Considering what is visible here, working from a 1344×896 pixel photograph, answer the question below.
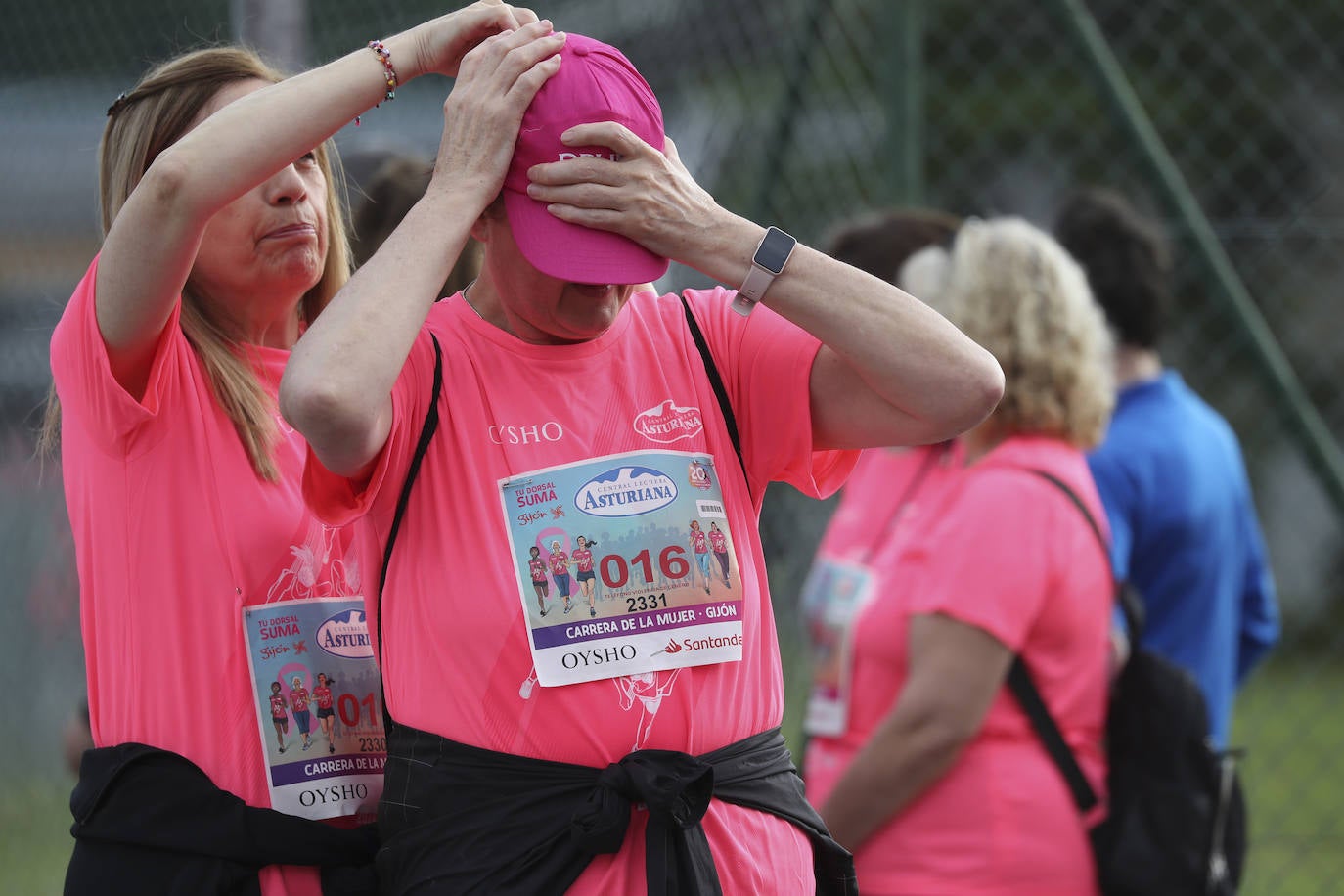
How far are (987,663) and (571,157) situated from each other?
153cm

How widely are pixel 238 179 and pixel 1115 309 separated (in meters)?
2.95

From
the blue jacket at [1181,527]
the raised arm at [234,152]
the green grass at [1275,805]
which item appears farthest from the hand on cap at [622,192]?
the green grass at [1275,805]

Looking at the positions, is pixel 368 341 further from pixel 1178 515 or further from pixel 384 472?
pixel 1178 515

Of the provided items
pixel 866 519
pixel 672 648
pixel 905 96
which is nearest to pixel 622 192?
pixel 672 648

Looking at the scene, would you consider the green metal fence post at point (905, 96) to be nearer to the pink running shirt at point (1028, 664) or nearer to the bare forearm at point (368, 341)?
the pink running shirt at point (1028, 664)

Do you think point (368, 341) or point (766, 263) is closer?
point (368, 341)

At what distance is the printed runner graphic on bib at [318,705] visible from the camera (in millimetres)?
1938

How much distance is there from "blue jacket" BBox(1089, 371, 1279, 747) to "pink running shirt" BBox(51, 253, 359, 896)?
7.92 ft

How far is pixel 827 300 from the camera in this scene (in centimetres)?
178

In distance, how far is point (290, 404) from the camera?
1.65m

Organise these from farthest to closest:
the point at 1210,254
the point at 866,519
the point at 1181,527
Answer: the point at 1210,254
the point at 1181,527
the point at 866,519

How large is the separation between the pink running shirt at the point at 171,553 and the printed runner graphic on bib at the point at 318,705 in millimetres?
22

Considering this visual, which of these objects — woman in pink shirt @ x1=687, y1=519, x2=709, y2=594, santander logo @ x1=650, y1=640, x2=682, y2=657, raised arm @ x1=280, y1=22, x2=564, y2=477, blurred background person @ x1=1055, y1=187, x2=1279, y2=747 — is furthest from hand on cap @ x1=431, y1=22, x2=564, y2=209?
Result: blurred background person @ x1=1055, y1=187, x2=1279, y2=747

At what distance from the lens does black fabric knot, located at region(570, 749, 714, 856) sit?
167 centimetres
